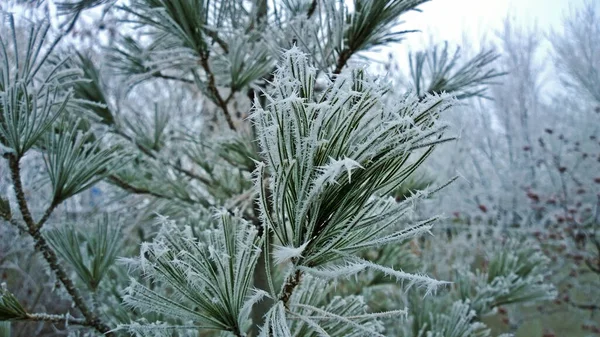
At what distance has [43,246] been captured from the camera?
Result: 751mm

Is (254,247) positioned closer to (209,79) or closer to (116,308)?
(116,308)

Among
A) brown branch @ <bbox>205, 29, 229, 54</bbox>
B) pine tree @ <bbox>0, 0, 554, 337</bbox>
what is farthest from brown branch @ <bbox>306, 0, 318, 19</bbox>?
brown branch @ <bbox>205, 29, 229, 54</bbox>

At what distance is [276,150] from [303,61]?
0.08 meters

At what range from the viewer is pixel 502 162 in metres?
7.14

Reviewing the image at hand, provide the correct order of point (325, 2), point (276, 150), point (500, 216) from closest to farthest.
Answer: point (276, 150), point (325, 2), point (500, 216)

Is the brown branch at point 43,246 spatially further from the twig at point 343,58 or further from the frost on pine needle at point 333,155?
the twig at point 343,58

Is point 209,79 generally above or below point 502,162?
above

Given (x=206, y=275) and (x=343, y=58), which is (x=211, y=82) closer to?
(x=343, y=58)

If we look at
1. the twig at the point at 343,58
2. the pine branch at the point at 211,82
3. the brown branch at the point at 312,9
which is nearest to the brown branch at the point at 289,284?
the twig at the point at 343,58

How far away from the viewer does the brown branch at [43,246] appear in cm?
70

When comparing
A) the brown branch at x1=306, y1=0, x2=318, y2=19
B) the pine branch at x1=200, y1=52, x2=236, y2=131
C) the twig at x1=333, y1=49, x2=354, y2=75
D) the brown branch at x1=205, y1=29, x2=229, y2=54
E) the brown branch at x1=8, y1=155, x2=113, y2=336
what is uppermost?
the brown branch at x1=306, y1=0, x2=318, y2=19

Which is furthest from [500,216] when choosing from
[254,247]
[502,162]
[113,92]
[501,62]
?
[254,247]

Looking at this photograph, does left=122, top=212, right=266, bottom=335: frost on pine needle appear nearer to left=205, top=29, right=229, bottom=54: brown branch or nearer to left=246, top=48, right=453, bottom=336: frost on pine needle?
left=246, top=48, right=453, bottom=336: frost on pine needle

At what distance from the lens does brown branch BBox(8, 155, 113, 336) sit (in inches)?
27.7
